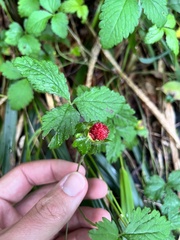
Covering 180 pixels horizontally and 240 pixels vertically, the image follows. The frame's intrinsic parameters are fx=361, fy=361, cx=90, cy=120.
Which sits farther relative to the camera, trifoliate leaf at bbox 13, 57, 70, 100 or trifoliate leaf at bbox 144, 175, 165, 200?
trifoliate leaf at bbox 144, 175, 165, 200

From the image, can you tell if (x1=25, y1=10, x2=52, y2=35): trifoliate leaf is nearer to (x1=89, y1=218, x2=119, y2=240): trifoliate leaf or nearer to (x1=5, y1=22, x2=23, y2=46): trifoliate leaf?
(x1=5, y1=22, x2=23, y2=46): trifoliate leaf

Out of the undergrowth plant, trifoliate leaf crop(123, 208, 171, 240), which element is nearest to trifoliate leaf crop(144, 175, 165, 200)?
the undergrowth plant

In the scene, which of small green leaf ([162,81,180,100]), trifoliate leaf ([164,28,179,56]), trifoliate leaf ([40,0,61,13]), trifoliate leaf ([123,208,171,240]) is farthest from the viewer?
small green leaf ([162,81,180,100])

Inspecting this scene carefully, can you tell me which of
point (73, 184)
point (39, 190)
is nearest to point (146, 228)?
point (73, 184)

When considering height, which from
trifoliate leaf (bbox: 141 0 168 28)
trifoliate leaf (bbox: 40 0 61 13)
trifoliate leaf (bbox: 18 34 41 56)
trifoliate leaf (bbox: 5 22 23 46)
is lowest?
trifoliate leaf (bbox: 141 0 168 28)

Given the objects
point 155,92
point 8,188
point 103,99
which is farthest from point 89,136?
point 155,92

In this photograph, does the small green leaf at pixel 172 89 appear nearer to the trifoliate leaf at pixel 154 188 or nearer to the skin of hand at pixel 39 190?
the trifoliate leaf at pixel 154 188

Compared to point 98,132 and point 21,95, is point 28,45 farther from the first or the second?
point 98,132

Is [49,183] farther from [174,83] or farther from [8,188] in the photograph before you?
[174,83]
